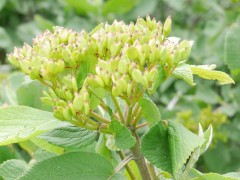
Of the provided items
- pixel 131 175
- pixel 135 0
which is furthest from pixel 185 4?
pixel 131 175

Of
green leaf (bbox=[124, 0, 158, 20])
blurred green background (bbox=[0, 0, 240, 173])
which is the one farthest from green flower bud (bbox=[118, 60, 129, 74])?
green leaf (bbox=[124, 0, 158, 20])

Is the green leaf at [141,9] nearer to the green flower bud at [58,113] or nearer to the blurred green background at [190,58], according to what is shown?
the blurred green background at [190,58]

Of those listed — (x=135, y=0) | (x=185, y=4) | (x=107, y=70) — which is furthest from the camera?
(x=185, y=4)

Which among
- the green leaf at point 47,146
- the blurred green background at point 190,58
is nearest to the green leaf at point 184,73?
the green leaf at point 47,146

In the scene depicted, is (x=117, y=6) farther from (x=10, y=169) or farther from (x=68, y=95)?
(x=68, y=95)

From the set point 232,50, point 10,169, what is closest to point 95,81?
point 10,169

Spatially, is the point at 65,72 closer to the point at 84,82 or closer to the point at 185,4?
the point at 84,82

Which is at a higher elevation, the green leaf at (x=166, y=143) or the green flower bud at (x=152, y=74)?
the green flower bud at (x=152, y=74)
